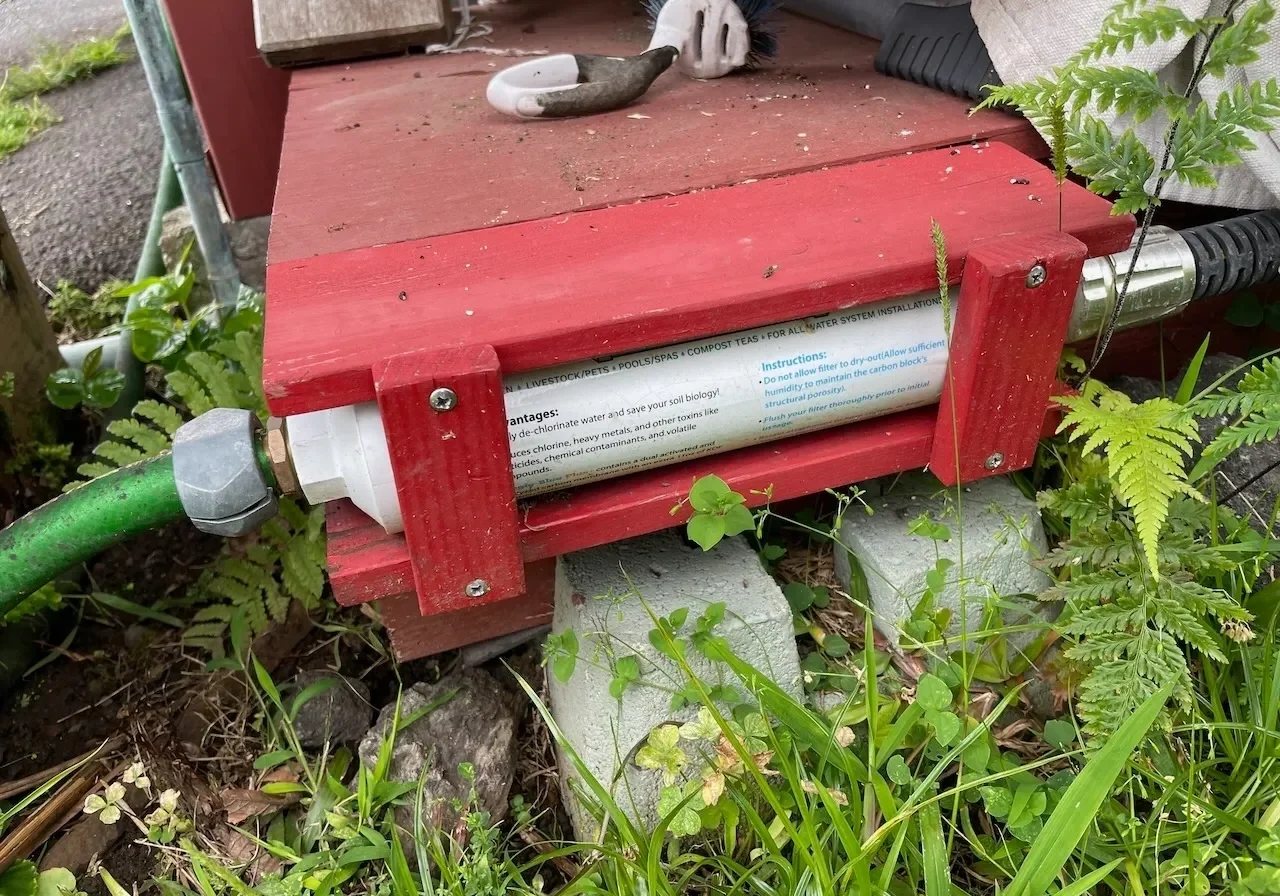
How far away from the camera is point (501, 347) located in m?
1.00

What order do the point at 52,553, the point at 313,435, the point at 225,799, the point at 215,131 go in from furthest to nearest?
the point at 215,131 → the point at 225,799 → the point at 52,553 → the point at 313,435

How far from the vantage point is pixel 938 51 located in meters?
1.69

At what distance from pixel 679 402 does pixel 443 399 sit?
12.2 inches

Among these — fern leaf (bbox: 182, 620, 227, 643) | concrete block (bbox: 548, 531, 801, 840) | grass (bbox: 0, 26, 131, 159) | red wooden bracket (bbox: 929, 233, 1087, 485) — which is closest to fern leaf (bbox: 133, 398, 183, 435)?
fern leaf (bbox: 182, 620, 227, 643)

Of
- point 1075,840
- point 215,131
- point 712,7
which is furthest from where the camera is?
point 215,131

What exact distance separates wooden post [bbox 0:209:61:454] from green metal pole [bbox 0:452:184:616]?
2.34 feet

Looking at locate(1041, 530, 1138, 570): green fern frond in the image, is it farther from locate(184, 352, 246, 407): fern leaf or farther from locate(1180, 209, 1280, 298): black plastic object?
locate(184, 352, 246, 407): fern leaf

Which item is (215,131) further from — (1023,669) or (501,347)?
(1023,669)

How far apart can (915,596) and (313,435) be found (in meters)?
0.91

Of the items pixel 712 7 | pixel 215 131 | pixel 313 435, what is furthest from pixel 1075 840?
pixel 215 131

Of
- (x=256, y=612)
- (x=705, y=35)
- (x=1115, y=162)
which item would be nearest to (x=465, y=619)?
(x=256, y=612)

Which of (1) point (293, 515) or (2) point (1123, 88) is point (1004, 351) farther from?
(1) point (293, 515)

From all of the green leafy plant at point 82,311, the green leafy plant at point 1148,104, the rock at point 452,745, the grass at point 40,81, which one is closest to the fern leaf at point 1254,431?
the green leafy plant at point 1148,104

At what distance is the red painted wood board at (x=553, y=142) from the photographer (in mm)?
1319
